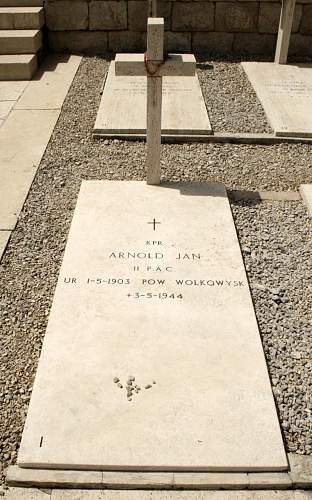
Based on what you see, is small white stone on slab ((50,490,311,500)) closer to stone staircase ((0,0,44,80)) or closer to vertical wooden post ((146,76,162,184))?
vertical wooden post ((146,76,162,184))

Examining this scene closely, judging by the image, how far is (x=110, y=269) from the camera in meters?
3.35

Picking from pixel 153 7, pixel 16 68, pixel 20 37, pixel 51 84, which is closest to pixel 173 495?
pixel 51 84

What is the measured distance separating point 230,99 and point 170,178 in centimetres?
217

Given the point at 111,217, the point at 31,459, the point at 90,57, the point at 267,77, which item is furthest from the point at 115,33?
the point at 31,459

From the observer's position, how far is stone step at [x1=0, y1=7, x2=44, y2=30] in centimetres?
734

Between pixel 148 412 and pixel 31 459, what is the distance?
0.56m

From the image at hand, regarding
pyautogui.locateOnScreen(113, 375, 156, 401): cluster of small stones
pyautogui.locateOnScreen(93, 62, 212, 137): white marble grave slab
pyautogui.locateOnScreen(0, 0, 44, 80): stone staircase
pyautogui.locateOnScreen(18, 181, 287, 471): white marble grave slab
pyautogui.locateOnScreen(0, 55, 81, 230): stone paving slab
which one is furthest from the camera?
pyautogui.locateOnScreen(0, 0, 44, 80): stone staircase

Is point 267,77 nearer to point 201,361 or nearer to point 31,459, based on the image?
point 201,361

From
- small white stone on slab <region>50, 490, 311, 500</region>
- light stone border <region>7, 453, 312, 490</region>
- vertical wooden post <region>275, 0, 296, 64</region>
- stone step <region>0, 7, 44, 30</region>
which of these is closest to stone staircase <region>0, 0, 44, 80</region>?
stone step <region>0, 7, 44, 30</region>

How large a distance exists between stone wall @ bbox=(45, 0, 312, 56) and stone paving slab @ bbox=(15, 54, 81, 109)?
16.8 inches

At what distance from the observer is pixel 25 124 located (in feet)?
18.5

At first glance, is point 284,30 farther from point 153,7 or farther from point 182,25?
A: point 153,7

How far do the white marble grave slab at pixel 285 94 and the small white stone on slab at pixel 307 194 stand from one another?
1.08 metres

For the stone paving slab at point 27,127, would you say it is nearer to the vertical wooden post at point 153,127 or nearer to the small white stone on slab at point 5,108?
A: the small white stone on slab at point 5,108
